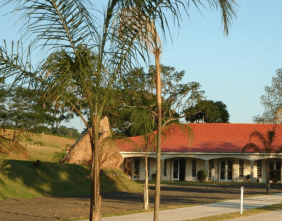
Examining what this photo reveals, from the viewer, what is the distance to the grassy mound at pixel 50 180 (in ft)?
78.3

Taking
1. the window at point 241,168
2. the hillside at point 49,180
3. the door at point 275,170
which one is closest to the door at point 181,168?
the window at point 241,168

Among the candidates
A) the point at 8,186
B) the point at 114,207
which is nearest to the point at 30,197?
the point at 8,186

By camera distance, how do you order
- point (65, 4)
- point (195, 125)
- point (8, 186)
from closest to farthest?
point (65, 4) → point (8, 186) → point (195, 125)

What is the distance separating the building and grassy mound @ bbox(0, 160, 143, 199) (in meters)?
15.6

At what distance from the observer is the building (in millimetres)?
47312

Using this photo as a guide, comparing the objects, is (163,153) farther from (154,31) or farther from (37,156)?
(154,31)

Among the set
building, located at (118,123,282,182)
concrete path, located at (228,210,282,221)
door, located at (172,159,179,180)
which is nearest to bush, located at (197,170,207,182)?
building, located at (118,123,282,182)

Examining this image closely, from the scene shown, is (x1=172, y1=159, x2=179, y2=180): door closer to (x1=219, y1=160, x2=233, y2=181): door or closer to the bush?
the bush

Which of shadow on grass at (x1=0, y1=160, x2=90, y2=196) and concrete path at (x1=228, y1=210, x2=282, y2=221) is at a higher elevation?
shadow on grass at (x1=0, y1=160, x2=90, y2=196)

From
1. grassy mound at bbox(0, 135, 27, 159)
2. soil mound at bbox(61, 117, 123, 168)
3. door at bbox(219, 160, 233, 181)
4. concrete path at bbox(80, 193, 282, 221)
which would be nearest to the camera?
concrete path at bbox(80, 193, 282, 221)

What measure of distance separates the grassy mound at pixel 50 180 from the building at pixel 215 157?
15.6 m

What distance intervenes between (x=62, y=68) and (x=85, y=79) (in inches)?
15.3

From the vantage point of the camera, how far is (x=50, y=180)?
88.1 ft

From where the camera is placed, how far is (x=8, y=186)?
23328 mm
